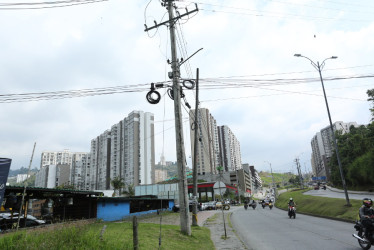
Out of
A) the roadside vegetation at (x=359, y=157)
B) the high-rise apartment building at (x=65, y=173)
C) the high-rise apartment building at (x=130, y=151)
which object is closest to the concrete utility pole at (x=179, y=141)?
the roadside vegetation at (x=359, y=157)

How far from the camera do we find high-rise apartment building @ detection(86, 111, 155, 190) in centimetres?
9412

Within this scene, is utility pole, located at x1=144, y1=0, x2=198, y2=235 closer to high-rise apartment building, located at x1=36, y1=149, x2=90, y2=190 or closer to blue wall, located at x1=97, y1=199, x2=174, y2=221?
blue wall, located at x1=97, y1=199, x2=174, y2=221

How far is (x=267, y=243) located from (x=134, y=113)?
89209mm

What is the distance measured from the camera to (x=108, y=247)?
21.1 feet

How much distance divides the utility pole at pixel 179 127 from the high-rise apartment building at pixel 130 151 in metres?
83.0

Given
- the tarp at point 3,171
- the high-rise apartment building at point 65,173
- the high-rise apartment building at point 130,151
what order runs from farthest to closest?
the high-rise apartment building at point 65,173, the high-rise apartment building at point 130,151, the tarp at point 3,171

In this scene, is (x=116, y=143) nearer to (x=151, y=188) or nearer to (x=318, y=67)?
(x=151, y=188)

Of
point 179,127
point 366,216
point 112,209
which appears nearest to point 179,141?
point 179,127

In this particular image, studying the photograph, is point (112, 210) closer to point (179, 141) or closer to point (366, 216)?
point (179, 141)

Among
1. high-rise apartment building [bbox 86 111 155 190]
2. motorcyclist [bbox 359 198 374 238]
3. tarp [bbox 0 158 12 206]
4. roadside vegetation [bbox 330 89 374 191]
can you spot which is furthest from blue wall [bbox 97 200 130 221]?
high-rise apartment building [bbox 86 111 155 190]

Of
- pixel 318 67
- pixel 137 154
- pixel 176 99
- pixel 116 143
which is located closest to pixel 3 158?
pixel 176 99

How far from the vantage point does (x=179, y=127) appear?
13.0m

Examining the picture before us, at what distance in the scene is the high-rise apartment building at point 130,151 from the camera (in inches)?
3706

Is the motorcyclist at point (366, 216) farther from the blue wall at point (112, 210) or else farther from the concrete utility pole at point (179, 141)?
the blue wall at point (112, 210)
